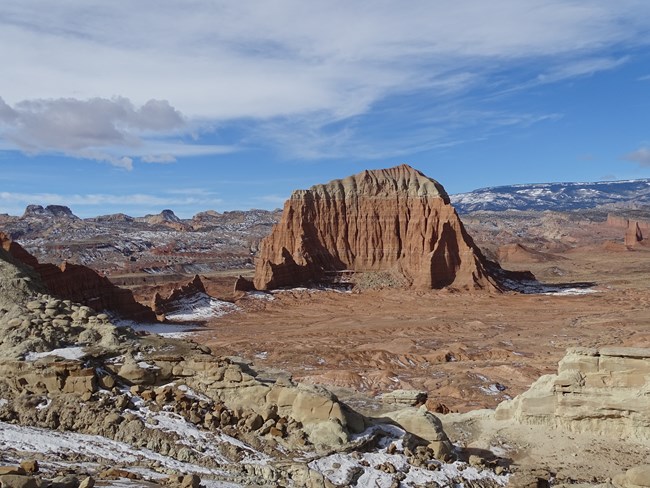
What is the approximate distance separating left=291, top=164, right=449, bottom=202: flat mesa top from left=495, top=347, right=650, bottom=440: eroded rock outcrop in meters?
61.3

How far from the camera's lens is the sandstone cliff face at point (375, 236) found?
71875 mm

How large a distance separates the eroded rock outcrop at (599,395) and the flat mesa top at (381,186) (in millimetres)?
61345

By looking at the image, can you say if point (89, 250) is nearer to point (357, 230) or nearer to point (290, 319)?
point (357, 230)

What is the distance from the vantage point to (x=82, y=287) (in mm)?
46219

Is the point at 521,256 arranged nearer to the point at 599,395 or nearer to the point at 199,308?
the point at 199,308

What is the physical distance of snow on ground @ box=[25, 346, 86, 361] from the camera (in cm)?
1356

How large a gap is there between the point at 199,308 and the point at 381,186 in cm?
3360

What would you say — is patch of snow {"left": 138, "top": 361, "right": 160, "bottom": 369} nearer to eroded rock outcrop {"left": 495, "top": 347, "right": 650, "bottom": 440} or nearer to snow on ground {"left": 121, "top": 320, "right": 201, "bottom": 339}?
eroded rock outcrop {"left": 495, "top": 347, "right": 650, "bottom": 440}

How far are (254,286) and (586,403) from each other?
5566 cm

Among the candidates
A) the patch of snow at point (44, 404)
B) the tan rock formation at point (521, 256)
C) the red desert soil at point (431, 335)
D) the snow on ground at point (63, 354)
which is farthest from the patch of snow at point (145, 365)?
the tan rock formation at point (521, 256)

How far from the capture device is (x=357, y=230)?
79.2 metres

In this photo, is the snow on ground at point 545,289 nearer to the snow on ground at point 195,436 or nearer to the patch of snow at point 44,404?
the snow on ground at point 195,436

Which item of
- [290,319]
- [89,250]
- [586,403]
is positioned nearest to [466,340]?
[290,319]

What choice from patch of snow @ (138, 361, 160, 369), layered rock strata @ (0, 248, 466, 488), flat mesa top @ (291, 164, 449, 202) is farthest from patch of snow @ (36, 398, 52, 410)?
flat mesa top @ (291, 164, 449, 202)
